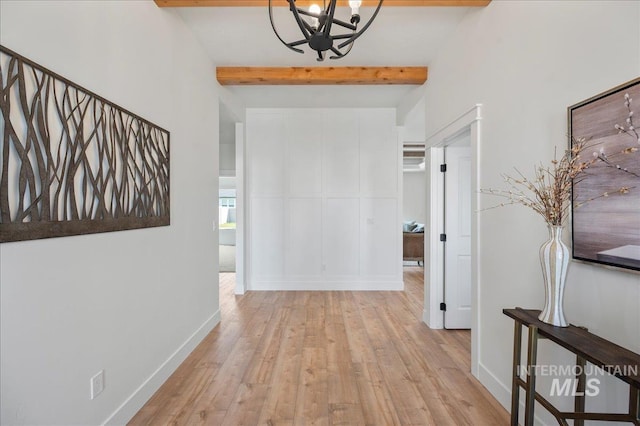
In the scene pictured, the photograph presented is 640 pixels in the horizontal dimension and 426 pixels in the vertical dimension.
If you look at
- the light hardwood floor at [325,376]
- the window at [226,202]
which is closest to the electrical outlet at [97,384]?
the light hardwood floor at [325,376]

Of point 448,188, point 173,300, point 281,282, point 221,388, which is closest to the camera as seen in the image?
point 221,388

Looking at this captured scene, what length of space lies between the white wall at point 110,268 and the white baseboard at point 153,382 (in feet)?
0.03

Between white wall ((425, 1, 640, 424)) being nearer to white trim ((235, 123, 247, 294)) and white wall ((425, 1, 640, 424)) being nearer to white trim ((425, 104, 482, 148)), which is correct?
white trim ((425, 104, 482, 148))

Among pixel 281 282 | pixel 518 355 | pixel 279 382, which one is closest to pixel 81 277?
pixel 279 382

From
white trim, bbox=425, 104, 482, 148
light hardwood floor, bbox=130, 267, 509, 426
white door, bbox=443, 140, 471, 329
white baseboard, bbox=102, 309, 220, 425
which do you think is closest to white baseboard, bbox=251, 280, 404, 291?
light hardwood floor, bbox=130, 267, 509, 426

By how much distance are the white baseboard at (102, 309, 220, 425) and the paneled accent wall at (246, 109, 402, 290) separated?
208 cm

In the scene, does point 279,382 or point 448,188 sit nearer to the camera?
point 279,382

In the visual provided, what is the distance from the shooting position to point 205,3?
2.32 m

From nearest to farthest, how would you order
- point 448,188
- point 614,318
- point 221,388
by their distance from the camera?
point 614,318 → point 221,388 → point 448,188

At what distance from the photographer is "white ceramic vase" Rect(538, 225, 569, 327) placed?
1.37 m

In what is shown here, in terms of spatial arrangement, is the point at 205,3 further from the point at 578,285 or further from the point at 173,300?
the point at 578,285

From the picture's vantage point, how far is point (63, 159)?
1434 mm

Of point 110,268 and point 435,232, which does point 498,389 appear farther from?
point 110,268

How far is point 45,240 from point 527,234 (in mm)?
2553
